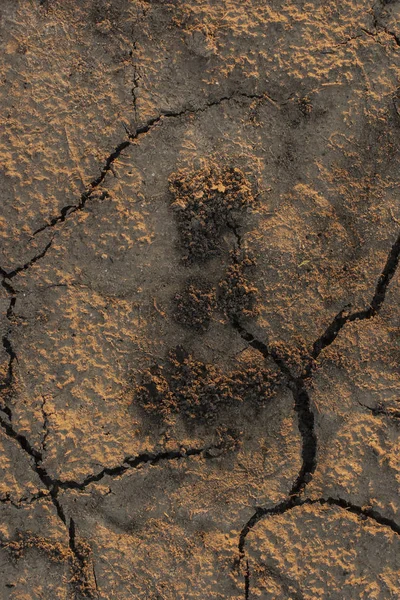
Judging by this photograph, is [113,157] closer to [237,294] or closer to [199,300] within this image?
[199,300]

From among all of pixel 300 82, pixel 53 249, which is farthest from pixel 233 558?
pixel 300 82

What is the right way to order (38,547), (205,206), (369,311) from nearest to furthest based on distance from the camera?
(38,547), (205,206), (369,311)

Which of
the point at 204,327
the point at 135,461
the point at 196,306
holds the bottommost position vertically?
the point at 135,461

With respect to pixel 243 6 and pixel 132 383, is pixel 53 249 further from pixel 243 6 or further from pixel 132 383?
pixel 243 6

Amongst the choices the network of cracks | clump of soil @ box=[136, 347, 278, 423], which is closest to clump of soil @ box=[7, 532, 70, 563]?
the network of cracks

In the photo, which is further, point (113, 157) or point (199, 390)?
point (113, 157)

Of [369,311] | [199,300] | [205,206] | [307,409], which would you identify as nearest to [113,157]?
[205,206]

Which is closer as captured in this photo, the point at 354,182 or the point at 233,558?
the point at 233,558
